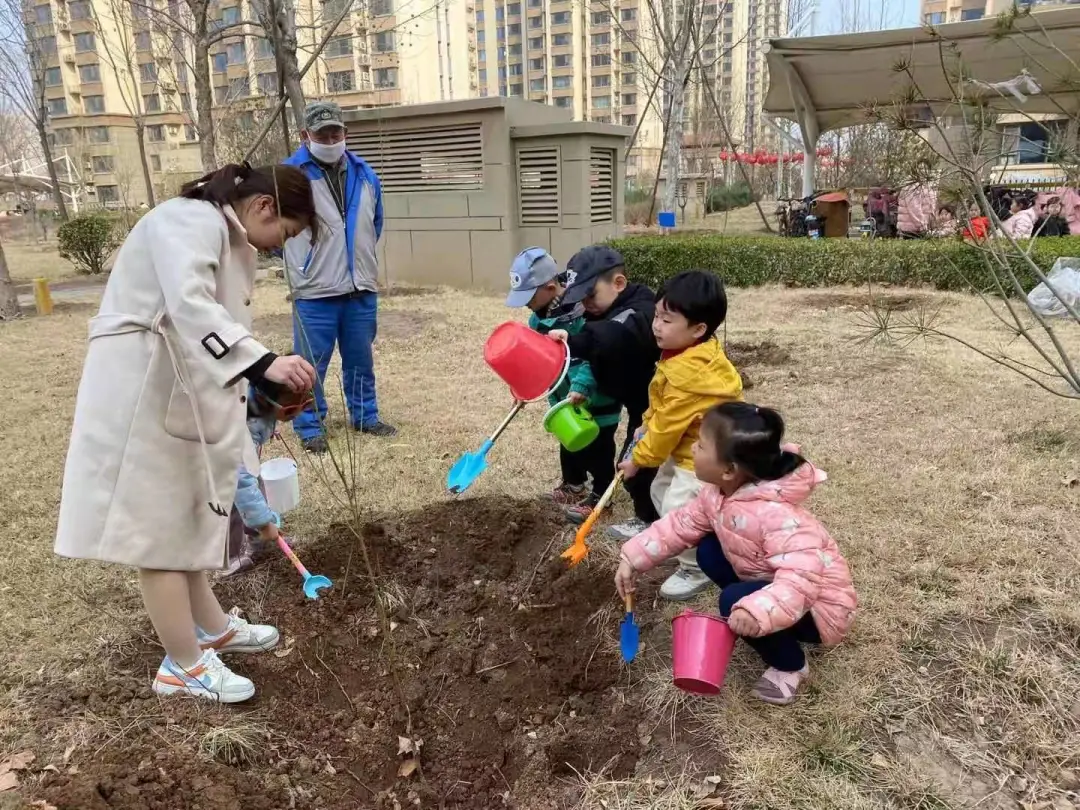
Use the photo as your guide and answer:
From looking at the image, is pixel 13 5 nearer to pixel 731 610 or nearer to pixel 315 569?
pixel 315 569

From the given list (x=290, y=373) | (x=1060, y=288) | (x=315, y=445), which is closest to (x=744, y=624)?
(x=290, y=373)

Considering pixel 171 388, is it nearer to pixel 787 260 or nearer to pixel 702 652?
pixel 702 652

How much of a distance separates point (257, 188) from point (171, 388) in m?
0.53

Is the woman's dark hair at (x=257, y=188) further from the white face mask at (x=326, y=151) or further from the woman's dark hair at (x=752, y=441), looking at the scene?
the white face mask at (x=326, y=151)

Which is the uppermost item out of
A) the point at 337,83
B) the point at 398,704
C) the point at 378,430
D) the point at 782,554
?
the point at 337,83

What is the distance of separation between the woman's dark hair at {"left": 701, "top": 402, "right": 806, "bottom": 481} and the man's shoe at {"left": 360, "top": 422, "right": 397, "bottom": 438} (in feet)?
8.61

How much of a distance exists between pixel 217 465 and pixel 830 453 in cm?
282

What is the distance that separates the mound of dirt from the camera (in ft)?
5.83

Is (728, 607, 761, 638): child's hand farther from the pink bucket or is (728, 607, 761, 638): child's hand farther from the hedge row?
the hedge row

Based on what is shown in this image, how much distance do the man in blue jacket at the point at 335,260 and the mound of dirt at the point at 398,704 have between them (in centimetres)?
142

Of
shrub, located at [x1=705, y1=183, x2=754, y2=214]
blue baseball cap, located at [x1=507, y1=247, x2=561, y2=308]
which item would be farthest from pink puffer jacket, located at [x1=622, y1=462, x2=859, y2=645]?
shrub, located at [x1=705, y1=183, x2=754, y2=214]

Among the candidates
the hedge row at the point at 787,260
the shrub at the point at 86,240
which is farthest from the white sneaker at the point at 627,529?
the shrub at the point at 86,240

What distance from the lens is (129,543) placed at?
1.74 metres

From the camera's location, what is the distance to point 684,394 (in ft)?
7.32
